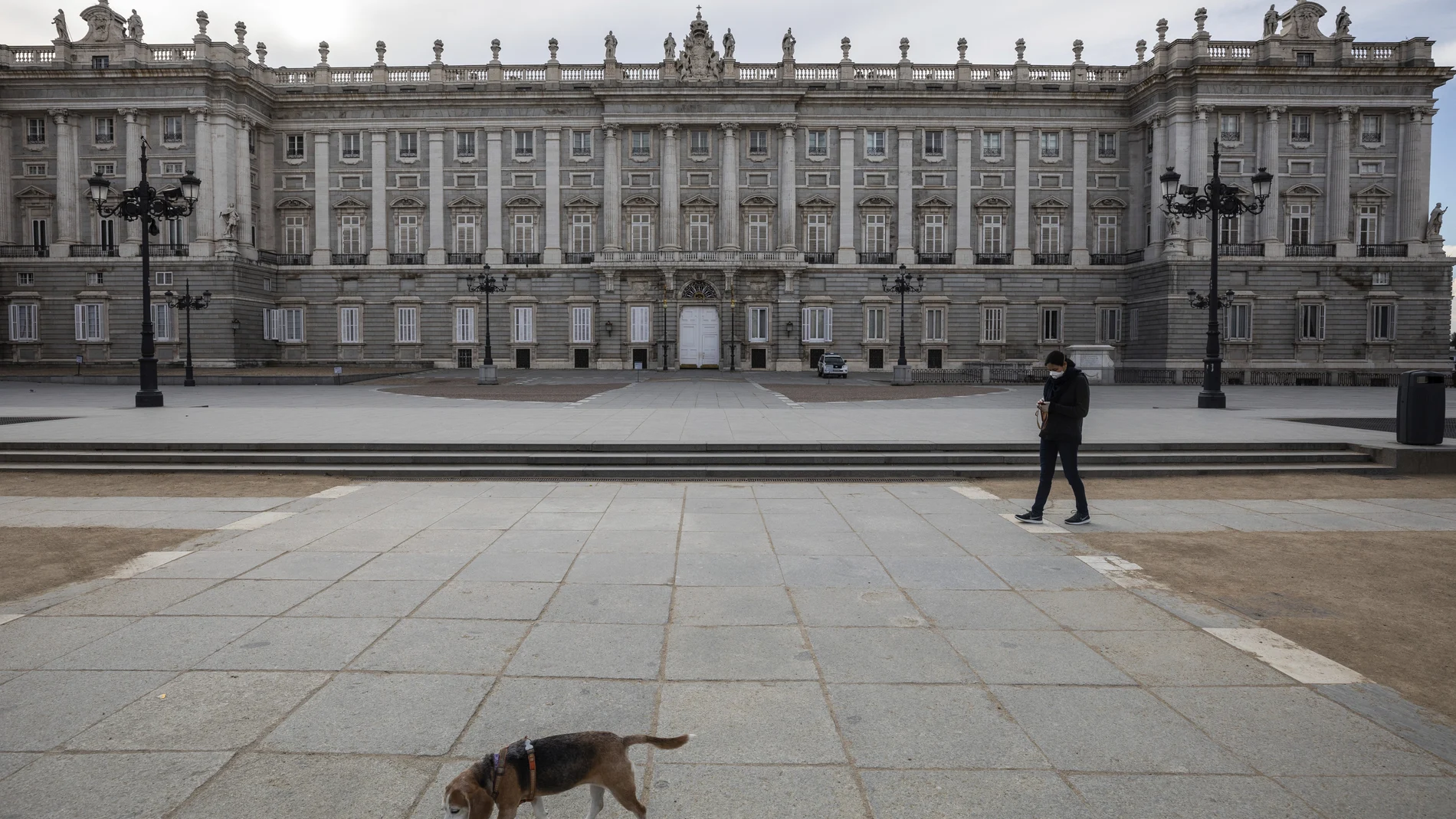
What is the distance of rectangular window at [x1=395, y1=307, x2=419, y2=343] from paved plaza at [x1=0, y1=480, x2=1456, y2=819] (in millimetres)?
47263

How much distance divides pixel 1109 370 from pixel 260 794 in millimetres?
39547

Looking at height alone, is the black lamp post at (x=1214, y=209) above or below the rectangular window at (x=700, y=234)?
below

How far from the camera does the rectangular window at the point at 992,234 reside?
5156 centimetres

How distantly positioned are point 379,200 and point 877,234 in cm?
3214

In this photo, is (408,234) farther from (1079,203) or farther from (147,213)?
(1079,203)

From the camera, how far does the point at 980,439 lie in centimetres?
1348

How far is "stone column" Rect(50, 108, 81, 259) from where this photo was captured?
48375 millimetres

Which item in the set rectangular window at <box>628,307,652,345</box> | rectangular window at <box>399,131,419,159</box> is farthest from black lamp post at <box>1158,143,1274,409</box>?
rectangular window at <box>399,131,419,159</box>

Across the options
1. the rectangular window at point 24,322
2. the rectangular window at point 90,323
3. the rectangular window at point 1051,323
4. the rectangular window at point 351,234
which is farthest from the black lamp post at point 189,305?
the rectangular window at point 1051,323

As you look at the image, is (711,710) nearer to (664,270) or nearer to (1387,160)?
(664,270)

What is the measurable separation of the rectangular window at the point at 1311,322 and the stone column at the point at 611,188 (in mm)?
41517

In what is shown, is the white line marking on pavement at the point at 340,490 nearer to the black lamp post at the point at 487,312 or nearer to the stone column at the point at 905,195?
the black lamp post at the point at 487,312

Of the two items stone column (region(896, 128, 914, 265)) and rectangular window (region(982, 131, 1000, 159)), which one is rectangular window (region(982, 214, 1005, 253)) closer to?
rectangular window (region(982, 131, 1000, 159))

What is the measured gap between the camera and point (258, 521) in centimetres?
852
